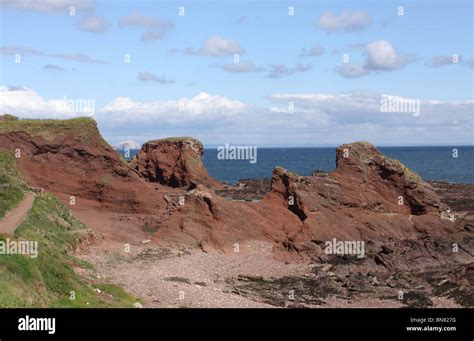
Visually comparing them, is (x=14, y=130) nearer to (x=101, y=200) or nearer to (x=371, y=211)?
(x=101, y=200)

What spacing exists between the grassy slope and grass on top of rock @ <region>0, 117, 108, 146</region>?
21223mm

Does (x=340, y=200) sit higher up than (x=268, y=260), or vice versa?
(x=340, y=200)

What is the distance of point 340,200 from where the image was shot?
50438 millimetres

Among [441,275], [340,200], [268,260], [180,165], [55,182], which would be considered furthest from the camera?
[180,165]

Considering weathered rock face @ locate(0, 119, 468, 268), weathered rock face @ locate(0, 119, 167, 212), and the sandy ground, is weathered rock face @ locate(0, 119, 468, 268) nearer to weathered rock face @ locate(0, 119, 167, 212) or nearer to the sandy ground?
weathered rock face @ locate(0, 119, 167, 212)

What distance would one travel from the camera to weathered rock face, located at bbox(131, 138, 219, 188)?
91.4 m

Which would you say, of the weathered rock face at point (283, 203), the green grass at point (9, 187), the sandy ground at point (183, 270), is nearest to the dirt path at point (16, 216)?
the green grass at point (9, 187)

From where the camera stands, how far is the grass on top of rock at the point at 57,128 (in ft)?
195

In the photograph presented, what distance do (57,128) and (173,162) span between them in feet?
110

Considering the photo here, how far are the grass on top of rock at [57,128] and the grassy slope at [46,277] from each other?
2122 cm

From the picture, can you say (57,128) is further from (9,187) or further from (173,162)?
(173,162)

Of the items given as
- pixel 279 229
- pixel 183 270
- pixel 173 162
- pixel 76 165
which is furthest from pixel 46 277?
pixel 173 162
